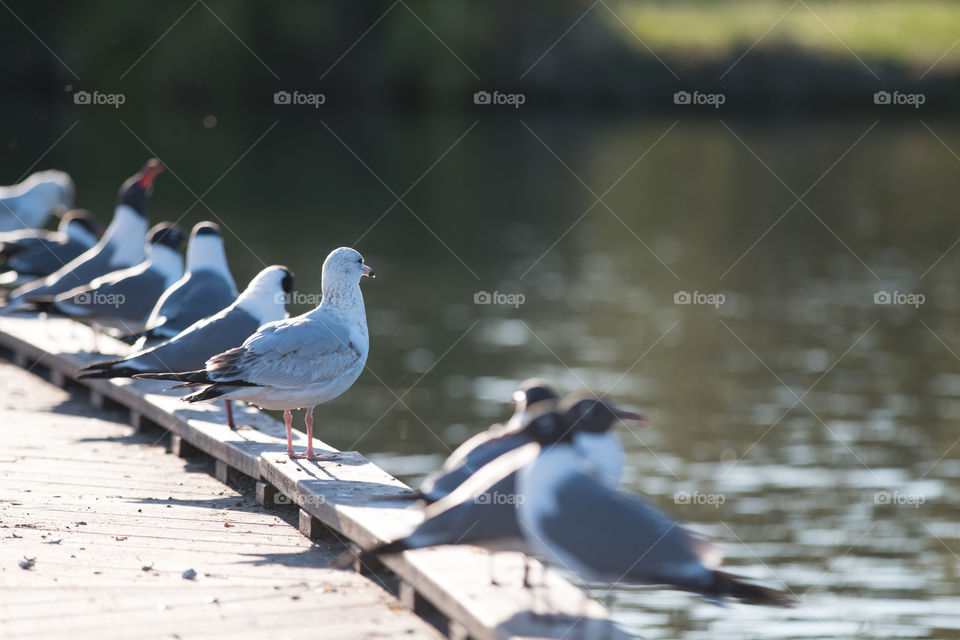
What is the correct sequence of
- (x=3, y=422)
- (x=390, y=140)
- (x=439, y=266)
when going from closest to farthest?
(x=3, y=422), (x=439, y=266), (x=390, y=140)

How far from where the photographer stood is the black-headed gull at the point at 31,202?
1411cm

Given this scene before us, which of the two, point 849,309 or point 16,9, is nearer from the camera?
point 849,309

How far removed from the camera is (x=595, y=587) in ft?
32.8

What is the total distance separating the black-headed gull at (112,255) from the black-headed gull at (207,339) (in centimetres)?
288

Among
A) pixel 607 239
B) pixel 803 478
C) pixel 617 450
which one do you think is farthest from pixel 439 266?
pixel 617 450

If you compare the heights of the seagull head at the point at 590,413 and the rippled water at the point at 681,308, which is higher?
the rippled water at the point at 681,308

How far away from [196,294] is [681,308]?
1275 centimetres

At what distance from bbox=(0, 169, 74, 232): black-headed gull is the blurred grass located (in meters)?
34.1

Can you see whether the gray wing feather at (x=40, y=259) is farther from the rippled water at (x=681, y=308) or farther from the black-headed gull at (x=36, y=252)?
the rippled water at (x=681, y=308)

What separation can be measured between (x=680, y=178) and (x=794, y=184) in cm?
331

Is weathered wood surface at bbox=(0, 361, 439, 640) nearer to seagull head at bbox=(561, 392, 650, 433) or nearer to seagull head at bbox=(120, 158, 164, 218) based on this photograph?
seagull head at bbox=(561, 392, 650, 433)

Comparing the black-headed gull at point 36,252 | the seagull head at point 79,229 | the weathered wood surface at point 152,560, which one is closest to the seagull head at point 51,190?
the seagull head at point 79,229

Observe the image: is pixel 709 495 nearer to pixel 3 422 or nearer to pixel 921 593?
pixel 921 593

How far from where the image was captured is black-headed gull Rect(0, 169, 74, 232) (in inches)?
555
